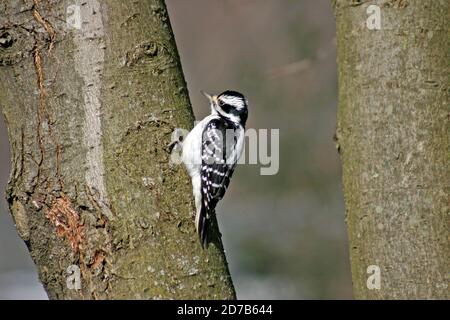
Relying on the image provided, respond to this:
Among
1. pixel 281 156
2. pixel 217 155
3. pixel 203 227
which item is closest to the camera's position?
pixel 203 227

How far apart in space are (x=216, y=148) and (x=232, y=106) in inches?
16.7

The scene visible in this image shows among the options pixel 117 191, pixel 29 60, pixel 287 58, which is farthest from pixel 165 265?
pixel 287 58

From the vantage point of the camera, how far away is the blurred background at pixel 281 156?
338 inches

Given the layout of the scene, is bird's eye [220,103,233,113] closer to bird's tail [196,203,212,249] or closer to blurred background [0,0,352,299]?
bird's tail [196,203,212,249]

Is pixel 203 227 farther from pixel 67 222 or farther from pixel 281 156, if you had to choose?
pixel 281 156

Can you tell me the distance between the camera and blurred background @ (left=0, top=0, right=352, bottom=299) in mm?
8578

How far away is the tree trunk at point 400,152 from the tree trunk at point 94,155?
0.60 meters

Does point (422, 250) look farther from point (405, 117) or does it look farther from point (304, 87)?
point (304, 87)

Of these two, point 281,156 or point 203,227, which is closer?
point 203,227

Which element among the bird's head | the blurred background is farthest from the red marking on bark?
the blurred background

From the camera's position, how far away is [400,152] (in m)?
3.08

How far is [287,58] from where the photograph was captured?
867 centimetres

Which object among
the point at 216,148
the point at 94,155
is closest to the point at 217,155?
the point at 216,148

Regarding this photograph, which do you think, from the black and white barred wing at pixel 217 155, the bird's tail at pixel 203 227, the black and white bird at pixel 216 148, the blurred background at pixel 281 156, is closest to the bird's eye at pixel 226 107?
the black and white bird at pixel 216 148
